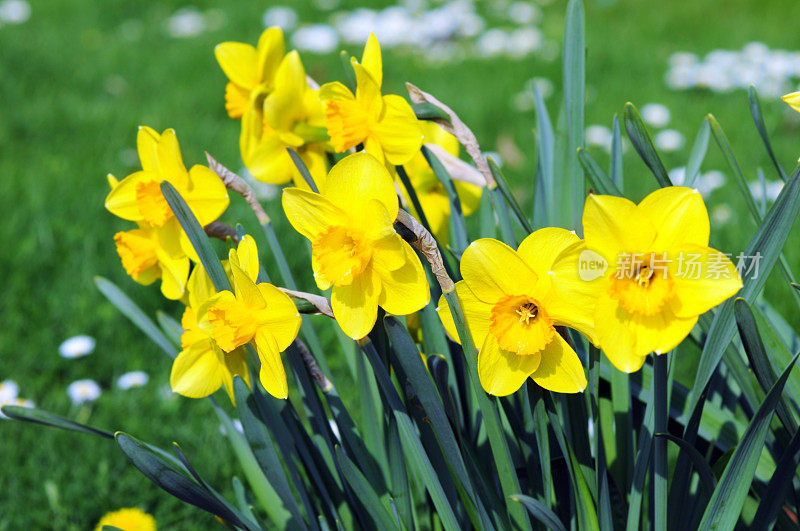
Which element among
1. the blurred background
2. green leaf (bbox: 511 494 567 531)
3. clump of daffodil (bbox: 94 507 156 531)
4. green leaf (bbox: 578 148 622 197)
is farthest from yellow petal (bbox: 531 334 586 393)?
clump of daffodil (bbox: 94 507 156 531)

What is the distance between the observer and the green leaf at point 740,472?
2.20ft

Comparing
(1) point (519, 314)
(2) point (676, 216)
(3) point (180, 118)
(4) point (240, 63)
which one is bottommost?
(3) point (180, 118)

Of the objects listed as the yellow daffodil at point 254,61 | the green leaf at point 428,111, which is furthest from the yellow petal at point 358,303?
the yellow daffodil at point 254,61

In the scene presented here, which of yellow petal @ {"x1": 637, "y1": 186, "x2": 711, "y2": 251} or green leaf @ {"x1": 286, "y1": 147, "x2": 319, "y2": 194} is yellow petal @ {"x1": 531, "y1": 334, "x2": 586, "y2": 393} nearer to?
yellow petal @ {"x1": 637, "y1": 186, "x2": 711, "y2": 251}

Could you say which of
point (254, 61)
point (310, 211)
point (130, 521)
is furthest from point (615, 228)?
point (130, 521)

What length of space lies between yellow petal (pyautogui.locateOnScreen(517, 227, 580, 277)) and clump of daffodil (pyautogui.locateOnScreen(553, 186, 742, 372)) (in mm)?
38

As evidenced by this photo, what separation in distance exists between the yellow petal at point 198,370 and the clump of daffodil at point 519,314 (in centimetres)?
30

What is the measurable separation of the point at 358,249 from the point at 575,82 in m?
0.48

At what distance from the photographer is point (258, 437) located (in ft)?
2.71

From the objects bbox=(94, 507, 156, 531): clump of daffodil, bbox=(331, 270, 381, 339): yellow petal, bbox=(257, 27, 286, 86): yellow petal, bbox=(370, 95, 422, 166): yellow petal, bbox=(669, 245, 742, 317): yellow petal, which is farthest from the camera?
bbox=(94, 507, 156, 531): clump of daffodil

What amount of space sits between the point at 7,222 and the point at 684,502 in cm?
235

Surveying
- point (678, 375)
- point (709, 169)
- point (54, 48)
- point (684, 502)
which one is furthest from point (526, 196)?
point (54, 48)

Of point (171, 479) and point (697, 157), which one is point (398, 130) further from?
point (697, 157)

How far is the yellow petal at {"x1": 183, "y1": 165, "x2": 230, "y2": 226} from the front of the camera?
832 millimetres
